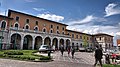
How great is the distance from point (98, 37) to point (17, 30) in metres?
48.9

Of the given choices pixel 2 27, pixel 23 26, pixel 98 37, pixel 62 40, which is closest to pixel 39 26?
pixel 23 26

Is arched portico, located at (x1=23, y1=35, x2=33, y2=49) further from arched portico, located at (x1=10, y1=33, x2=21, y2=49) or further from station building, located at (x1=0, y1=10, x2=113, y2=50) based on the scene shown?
arched portico, located at (x1=10, y1=33, x2=21, y2=49)

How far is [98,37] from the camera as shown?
73188mm

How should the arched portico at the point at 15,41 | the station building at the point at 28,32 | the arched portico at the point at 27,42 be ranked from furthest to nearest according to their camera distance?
the arched portico at the point at 27,42 → the arched portico at the point at 15,41 → the station building at the point at 28,32

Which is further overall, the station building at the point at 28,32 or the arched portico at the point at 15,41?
the arched portico at the point at 15,41

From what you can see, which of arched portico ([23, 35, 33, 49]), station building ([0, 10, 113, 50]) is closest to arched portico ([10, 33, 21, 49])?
station building ([0, 10, 113, 50])

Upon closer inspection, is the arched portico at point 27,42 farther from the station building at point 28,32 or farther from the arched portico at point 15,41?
the arched portico at point 15,41

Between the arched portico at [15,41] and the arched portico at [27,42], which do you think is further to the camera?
the arched portico at [27,42]

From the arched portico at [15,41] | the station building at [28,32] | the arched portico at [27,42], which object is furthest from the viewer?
the arched portico at [27,42]

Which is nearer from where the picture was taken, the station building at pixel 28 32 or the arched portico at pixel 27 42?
the station building at pixel 28 32

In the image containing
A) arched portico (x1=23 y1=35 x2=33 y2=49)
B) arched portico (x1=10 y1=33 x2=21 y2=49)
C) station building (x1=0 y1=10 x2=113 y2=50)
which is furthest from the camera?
arched portico (x1=23 y1=35 x2=33 y2=49)

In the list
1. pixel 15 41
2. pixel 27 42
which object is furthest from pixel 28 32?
pixel 27 42

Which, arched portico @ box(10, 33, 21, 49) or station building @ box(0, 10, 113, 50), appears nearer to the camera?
station building @ box(0, 10, 113, 50)

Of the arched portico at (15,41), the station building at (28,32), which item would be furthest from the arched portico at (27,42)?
the arched portico at (15,41)
